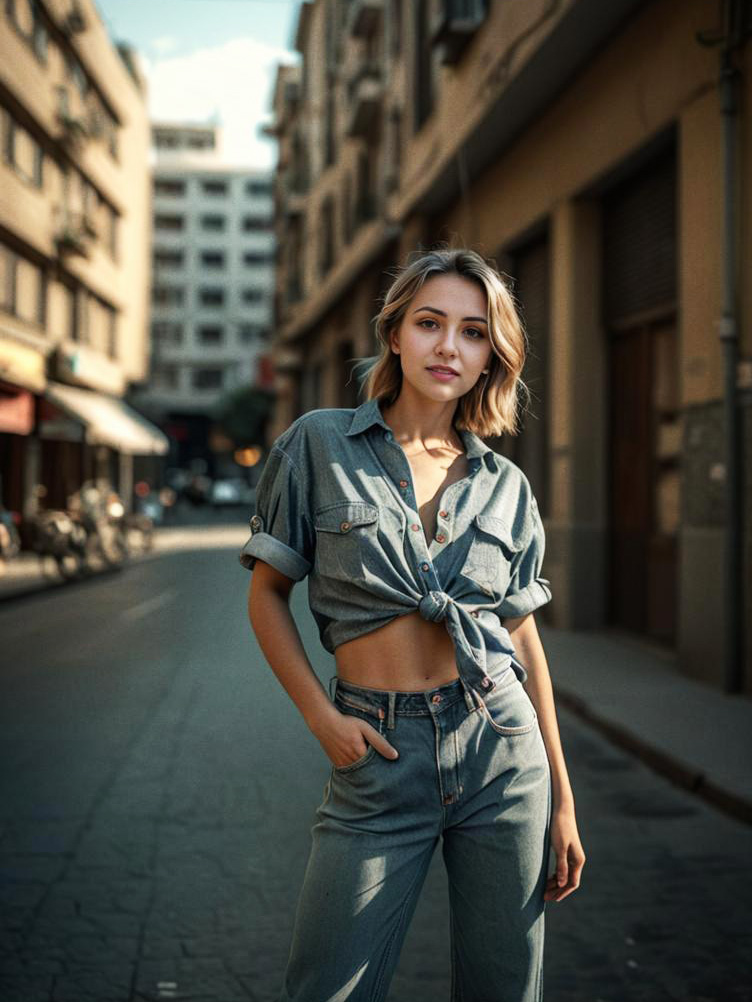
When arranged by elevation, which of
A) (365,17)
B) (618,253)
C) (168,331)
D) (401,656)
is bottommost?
(401,656)

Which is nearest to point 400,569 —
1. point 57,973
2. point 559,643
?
point 57,973

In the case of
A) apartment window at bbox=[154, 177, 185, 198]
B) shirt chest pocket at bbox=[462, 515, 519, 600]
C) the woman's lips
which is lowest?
shirt chest pocket at bbox=[462, 515, 519, 600]

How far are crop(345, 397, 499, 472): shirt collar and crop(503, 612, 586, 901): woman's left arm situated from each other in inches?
12.5

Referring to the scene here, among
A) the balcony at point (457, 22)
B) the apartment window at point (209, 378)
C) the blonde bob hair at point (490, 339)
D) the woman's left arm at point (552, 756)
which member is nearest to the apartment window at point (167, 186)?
the apartment window at point (209, 378)

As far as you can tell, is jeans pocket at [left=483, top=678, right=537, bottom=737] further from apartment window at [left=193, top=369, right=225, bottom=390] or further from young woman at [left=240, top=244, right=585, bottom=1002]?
apartment window at [left=193, top=369, right=225, bottom=390]

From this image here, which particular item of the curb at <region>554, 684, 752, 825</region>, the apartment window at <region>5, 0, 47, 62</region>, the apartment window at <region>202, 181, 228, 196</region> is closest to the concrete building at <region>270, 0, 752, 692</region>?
the curb at <region>554, 684, 752, 825</region>

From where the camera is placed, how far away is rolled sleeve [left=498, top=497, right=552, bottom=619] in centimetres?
218

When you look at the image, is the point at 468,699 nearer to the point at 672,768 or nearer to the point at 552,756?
the point at 552,756

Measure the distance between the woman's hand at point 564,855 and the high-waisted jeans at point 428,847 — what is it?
43 mm

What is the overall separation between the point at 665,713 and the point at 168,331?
7418cm

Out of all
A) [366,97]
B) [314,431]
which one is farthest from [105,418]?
[314,431]

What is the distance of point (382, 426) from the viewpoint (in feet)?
7.13

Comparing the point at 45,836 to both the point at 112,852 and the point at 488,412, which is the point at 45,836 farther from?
the point at 488,412

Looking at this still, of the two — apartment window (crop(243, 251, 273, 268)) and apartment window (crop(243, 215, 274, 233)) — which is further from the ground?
apartment window (crop(243, 215, 274, 233))
